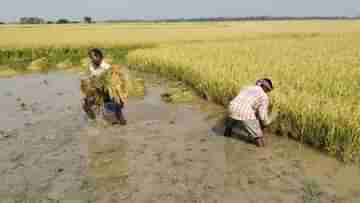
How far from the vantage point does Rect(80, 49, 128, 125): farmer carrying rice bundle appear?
19.9 ft

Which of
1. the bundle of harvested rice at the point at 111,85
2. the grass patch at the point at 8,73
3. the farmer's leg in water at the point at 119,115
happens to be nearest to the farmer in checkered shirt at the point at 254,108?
the bundle of harvested rice at the point at 111,85

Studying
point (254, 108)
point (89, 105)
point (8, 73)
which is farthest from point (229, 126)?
point (8, 73)

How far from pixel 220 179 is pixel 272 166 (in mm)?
710

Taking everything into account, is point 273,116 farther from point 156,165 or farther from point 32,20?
point 32,20

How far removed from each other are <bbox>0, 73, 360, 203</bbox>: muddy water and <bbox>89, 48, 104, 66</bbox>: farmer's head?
1.08 m

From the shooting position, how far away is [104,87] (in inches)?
243

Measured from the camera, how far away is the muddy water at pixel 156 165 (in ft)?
12.9

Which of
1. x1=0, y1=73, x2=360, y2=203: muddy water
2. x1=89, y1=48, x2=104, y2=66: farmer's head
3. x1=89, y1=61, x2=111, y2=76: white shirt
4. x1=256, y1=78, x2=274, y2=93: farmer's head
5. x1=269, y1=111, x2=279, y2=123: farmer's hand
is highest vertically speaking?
x1=89, y1=48, x2=104, y2=66: farmer's head

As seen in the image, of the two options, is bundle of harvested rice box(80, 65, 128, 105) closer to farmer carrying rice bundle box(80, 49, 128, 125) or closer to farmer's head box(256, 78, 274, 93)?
farmer carrying rice bundle box(80, 49, 128, 125)

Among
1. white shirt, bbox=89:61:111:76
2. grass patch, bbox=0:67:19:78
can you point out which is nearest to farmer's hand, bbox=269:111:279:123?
white shirt, bbox=89:61:111:76

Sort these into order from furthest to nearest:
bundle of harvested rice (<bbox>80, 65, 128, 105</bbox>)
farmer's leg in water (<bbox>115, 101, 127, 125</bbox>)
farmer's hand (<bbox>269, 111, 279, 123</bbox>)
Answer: farmer's leg in water (<bbox>115, 101, 127, 125</bbox>) < bundle of harvested rice (<bbox>80, 65, 128, 105</bbox>) < farmer's hand (<bbox>269, 111, 279, 123</bbox>)

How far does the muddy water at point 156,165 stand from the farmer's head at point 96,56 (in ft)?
3.55

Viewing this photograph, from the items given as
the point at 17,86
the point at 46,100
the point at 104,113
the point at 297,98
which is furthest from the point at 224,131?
the point at 17,86

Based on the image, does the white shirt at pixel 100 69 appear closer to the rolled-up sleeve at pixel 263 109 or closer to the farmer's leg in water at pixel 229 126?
the farmer's leg in water at pixel 229 126
